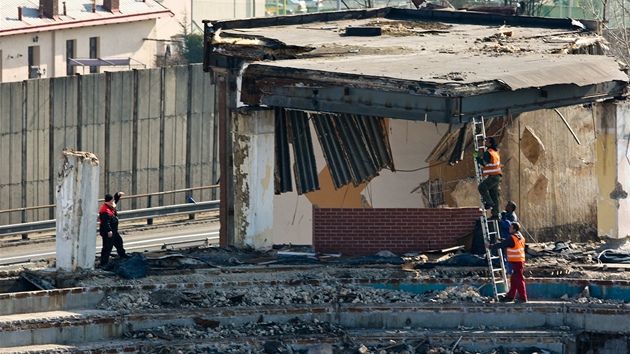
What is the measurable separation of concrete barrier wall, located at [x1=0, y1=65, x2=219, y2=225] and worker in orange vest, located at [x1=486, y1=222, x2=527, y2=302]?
18.2m

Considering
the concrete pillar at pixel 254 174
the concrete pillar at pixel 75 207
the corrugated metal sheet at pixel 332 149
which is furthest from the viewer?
the corrugated metal sheet at pixel 332 149

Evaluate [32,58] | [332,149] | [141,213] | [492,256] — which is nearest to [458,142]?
[332,149]

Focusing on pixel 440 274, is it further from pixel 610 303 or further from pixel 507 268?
pixel 610 303

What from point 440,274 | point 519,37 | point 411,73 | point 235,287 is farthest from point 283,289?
point 519,37

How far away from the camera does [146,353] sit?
69.5ft

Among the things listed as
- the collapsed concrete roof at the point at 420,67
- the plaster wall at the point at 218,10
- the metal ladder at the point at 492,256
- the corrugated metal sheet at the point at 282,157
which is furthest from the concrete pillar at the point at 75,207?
the plaster wall at the point at 218,10

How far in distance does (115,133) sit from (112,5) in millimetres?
12663

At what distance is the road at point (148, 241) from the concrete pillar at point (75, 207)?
9487 mm

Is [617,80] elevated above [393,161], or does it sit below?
above

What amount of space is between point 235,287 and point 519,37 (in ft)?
32.5

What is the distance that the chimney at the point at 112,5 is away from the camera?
51281 mm

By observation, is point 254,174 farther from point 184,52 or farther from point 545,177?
point 184,52

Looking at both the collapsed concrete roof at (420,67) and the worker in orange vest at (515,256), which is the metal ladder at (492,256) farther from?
the collapsed concrete roof at (420,67)

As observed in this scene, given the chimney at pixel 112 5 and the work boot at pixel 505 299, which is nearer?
the work boot at pixel 505 299
